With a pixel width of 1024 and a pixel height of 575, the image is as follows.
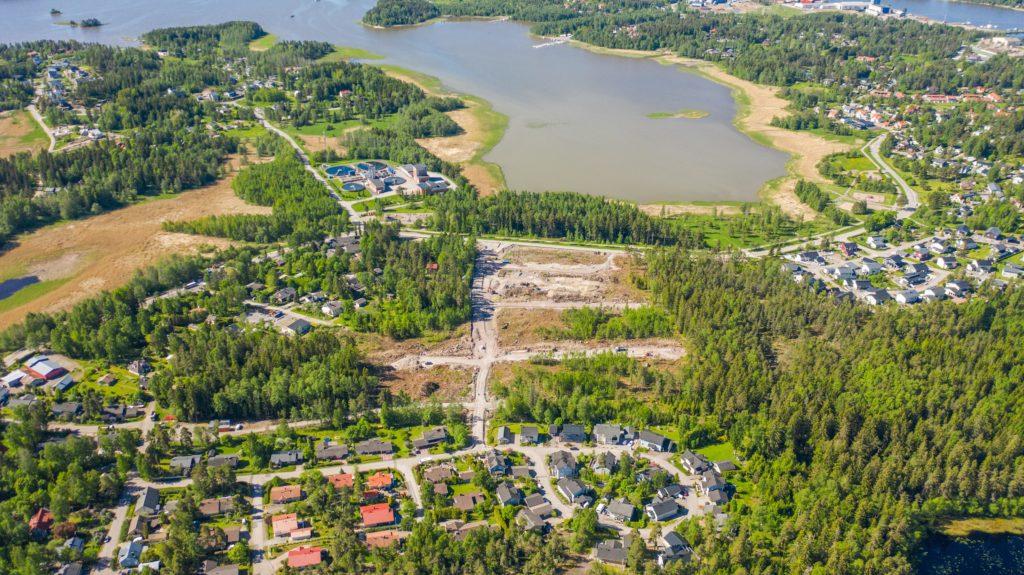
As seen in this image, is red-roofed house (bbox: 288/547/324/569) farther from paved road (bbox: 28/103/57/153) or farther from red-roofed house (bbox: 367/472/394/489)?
paved road (bbox: 28/103/57/153)

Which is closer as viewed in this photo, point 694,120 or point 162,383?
point 162,383

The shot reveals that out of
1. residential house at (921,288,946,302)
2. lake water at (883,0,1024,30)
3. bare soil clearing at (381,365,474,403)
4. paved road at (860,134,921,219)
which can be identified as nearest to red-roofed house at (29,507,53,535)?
bare soil clearing at (381,365,474,403)

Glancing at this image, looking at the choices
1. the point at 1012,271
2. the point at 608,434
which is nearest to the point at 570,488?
the point at 608,434

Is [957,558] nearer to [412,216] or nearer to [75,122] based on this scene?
[412,216]

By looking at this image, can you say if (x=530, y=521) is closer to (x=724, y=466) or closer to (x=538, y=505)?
(x=538, y=505)

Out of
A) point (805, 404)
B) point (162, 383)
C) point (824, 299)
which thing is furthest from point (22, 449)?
point (824, 299)

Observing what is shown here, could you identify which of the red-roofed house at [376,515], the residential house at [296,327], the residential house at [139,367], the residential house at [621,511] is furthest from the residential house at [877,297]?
the residential house at [139,367]
